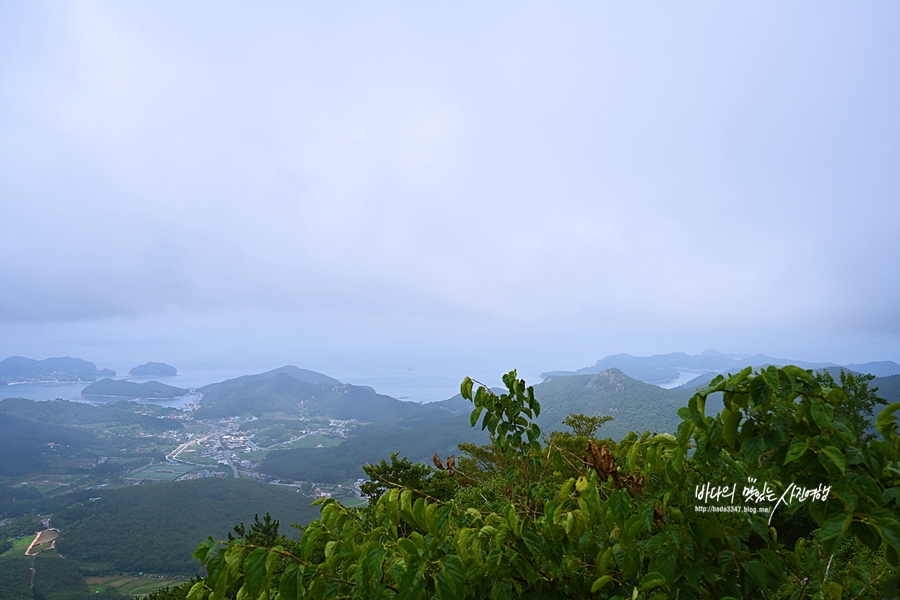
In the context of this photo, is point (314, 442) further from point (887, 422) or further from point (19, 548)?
point (887, 422)

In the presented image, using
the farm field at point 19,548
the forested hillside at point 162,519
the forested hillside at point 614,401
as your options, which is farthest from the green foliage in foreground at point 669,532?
the farm field at point 19,548

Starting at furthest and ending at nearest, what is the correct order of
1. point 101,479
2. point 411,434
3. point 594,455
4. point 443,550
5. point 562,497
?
point 411,434 < point 101,479 < point 594,455 < point 562,497 < point 443,550

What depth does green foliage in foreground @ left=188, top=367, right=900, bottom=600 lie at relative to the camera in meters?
1.32

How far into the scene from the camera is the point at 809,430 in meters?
1.40

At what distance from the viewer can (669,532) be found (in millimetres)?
1658

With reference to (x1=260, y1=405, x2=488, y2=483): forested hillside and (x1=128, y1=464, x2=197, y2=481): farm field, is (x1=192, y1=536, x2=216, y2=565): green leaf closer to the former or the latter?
(x1=260, y1=405, x2=488, y2=483): forested hillside

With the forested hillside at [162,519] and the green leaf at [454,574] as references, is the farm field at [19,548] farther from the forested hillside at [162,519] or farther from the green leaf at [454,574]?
the green leaf at [454,574]

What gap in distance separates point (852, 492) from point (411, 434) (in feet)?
481

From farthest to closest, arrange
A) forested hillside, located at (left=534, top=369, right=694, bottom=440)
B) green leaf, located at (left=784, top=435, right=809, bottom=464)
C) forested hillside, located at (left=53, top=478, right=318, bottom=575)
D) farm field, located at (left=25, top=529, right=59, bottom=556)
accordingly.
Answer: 1. forested hillside, located at (left=534, top=369, right=694, bottom=440)
2. farm field, located at (left=25, top=529, right=59, bottom=556)
3. forested hillside, located at (left=53, top=478, right=318, bottom=575)
4. green leaf, located at (left=784, top=435, right=809, bottom=464)

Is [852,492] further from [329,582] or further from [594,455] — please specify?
[329,582]

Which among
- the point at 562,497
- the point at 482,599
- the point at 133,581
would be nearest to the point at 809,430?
the point at 562,497

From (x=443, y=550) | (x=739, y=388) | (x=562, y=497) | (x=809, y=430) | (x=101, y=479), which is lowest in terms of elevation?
(x=101, y=479)

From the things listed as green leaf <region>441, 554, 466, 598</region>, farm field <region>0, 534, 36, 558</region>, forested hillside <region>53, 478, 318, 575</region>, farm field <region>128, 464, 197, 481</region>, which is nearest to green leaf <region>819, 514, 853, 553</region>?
green leaf <region>441, 554, 466, 598</region>

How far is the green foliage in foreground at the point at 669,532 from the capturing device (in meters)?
1.32
